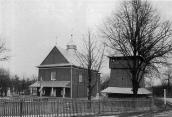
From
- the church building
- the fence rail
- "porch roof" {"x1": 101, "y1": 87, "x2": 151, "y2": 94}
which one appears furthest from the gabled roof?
the fence rail

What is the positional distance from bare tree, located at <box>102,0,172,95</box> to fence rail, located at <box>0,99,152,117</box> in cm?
992

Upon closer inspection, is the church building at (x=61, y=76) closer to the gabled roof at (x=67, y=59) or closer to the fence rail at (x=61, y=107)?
the gabled roof at (x=67, y=59)

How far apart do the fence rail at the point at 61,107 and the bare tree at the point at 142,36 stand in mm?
9922

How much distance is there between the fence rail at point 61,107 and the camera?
58.2 feet

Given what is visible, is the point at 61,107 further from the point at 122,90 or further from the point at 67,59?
the point at 67,59

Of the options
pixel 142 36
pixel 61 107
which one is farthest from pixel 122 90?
pixel 61 107

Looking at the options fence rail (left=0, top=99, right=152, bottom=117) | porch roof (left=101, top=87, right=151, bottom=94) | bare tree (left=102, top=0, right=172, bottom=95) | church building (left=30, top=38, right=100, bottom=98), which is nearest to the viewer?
fence rail (left=0, top=99, right=152, bottom=117)

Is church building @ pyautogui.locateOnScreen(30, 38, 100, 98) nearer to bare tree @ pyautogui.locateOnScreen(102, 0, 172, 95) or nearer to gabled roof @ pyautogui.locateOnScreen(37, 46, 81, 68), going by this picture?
gabled roof @ pyautogui.locateOnScreen(37, 46, 81, 68)

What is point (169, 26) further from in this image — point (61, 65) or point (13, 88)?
point (13, 88)

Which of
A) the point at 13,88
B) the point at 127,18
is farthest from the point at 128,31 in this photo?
the point at 13,88

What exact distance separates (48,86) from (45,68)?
19.0 ft

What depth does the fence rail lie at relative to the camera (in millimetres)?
17734

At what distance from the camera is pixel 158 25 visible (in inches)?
1437

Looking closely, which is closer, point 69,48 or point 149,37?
point 149,37
